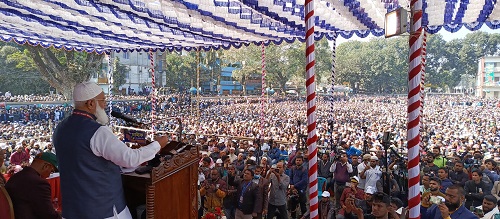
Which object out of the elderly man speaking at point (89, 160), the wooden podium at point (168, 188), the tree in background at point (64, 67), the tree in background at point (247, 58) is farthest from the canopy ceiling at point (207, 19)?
the tree in background at point (247, 58)

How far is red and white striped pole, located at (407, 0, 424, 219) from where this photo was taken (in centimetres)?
252

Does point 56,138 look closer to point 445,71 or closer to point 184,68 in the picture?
point 184,68

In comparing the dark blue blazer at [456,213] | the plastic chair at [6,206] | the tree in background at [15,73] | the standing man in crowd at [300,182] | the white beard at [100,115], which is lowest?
the standing man in crowd at [300,182]

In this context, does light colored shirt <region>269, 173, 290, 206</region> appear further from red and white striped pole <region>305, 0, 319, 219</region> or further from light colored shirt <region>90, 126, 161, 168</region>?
light colored shirt <region>90, 126, 161, 168</region>

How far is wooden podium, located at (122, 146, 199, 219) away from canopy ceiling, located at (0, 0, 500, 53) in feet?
12.8

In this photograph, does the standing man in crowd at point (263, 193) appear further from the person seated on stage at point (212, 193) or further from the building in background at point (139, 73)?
the building in background at point (139, 73)

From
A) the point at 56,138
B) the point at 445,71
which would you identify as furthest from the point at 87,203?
the point at 445,71

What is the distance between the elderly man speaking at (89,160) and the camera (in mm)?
2053

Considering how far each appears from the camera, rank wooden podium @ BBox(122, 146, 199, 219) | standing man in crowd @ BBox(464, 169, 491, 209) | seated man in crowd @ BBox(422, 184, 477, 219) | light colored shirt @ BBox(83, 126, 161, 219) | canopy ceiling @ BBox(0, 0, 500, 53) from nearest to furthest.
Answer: light colored shirt @ BBox(83, 126, 161, 219) → wooden podium @ BBox(122, 146, 199, 219) → seated man in crowd @ BBox(422, 184, 477, 219) → canopy ceiling @ BBox(0, 0, 500, 53) → standing man in crowd @ BBox(464, 169, 491, 209)

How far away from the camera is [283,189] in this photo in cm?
616

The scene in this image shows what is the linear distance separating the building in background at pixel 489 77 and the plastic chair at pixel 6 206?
55.4 m

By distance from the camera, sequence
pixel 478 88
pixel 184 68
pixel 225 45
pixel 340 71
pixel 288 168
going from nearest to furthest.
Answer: pixel 288 168 < pixel 225 45 < pixel 184 68 < pixel 340 71 < pixel 478 88

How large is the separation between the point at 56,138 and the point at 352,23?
6619mm

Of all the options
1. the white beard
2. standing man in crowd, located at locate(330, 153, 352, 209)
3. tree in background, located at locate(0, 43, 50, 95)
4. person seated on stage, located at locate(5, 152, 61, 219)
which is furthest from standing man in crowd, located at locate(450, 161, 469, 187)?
tree in background, located at locate(0, 43, 50, 95)
